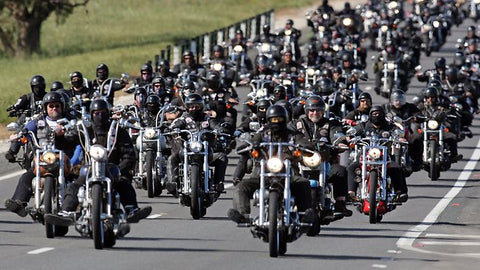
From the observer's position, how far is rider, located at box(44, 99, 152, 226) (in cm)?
1884

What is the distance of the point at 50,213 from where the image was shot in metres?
19.5

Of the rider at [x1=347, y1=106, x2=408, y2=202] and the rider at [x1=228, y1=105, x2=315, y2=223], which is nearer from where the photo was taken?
the rider at [x1=228, y1=105, x2=315, y2=223]

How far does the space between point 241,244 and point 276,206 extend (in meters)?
2.34

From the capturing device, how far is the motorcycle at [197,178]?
22688 millimetres

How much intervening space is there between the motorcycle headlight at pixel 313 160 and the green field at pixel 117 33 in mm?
19438

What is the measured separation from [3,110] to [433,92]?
505 inches

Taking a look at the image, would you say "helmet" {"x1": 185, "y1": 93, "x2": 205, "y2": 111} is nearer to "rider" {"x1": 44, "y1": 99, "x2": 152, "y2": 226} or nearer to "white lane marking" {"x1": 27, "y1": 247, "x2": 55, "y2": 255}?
"rider" {"x1": 44, "y1": 99, "x2": 152, "y2": 226}

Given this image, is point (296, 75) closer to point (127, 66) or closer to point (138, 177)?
point (138, 177)

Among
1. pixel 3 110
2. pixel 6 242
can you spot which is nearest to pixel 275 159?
pixel 6 242

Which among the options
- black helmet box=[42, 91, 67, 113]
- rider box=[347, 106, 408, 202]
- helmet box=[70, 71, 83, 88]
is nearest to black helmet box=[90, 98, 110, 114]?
black helmet box=[42, 91, 67, 113]

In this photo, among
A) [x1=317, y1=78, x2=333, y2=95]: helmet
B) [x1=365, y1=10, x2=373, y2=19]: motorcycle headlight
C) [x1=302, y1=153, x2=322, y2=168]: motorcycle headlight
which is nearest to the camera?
[x1=302, y1=153, x2=322, y2=168]: motorcycle headlight

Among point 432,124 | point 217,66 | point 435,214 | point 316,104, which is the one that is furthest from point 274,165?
point 217,66

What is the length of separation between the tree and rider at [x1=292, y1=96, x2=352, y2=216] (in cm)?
3886

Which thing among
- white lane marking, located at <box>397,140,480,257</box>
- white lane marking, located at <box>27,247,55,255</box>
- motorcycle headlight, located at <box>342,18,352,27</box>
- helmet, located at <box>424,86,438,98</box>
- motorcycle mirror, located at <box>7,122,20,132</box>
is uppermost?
motorcycle headlight, located at <box>342,18,352,27</box>
